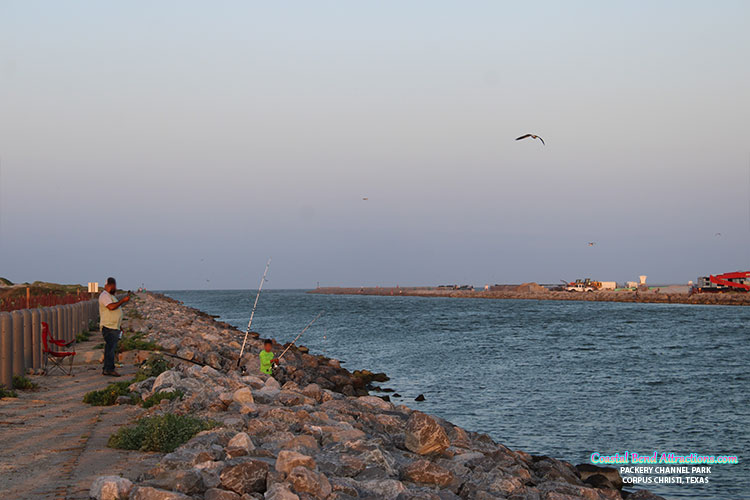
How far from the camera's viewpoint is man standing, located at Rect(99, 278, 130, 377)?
14.0m

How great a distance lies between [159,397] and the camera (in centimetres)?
1080

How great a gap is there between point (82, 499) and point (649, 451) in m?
11.7

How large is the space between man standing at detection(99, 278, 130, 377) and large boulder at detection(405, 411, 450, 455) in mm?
7304

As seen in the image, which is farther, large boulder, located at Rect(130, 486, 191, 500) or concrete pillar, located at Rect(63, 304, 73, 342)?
concrete pillar, located at Rect(63, 304, 73, 342)

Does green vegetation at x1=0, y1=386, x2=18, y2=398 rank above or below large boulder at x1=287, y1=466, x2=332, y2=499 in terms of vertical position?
above

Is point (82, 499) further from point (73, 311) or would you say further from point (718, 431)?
point (73, 311)

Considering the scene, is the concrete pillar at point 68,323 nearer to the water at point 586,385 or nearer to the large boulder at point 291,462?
the water at point 586,385

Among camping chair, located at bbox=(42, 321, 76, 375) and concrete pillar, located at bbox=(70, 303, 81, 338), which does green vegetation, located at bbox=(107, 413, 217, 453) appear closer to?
camping chair, located at bbox=(42, 321, 76, 375)

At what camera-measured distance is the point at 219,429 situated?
8.53 m

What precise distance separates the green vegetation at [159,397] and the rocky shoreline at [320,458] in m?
0.08

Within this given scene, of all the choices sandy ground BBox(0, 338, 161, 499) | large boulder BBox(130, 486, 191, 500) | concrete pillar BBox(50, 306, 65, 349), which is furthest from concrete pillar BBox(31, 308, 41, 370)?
large boulder BBox(130, 486, 191, 500)

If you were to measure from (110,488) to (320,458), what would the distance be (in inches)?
98.4

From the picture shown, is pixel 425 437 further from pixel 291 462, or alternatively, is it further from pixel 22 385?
pixel 22 385

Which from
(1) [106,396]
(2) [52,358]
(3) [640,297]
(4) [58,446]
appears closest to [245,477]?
(4) [58,446]
